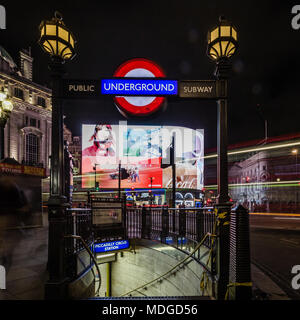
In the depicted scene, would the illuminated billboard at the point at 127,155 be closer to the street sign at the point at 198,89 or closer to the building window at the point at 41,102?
the building window at the point at 41,102

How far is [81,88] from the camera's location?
4.92 m

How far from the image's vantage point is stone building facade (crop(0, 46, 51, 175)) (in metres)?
44.9

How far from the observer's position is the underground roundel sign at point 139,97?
4.94m

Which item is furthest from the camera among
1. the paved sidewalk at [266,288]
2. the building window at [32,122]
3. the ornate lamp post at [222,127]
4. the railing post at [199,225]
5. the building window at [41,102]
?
the building window at [41,102]

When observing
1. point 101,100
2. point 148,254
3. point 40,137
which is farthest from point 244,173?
point 101,100

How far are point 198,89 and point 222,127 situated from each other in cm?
100

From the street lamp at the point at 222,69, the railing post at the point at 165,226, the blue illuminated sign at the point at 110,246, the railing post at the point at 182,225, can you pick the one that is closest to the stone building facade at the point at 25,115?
the railing post at the point at 165,226

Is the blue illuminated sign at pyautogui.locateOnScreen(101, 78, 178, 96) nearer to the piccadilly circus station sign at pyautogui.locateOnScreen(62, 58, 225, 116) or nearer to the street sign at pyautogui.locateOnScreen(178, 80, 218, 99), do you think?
the piccadilly circus station sign at pyautogui.locateOnScreen(62, 58, 225, 116)

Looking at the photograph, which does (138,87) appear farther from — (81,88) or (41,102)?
(41,102)

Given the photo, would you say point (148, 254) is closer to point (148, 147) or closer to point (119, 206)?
point (119, 206)

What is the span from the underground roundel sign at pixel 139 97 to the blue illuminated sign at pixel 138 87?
0.67 ft

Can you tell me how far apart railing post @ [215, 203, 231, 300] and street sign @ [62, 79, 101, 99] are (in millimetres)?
3601

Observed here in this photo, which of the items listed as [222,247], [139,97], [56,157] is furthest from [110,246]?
[139,97]
